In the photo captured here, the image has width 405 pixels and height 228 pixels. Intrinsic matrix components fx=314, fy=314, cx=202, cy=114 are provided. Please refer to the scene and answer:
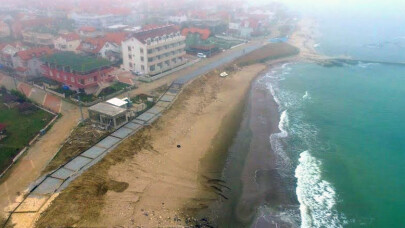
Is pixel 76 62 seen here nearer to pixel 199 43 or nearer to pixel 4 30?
pixel 199 43

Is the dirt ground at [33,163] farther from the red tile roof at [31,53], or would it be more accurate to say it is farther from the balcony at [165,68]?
the red tile roof at [31,53]

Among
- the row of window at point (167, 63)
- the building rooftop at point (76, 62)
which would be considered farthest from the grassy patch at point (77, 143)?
the row of window at point (167, 63)

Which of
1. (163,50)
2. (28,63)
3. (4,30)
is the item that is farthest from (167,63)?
(4,30)

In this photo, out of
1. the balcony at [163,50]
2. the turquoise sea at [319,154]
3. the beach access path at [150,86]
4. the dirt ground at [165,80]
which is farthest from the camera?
the balcony at [163,50]

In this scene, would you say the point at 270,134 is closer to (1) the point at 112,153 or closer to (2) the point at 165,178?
(2) the point at 165,178

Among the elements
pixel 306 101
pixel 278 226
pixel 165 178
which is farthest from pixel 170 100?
pixel 278 226

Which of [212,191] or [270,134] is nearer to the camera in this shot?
[212,191]

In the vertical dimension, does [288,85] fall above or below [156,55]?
below

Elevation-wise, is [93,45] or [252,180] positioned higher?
[93,45]
